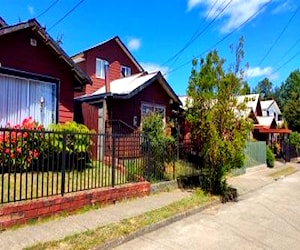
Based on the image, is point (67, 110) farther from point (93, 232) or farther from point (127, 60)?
point (127, 60)

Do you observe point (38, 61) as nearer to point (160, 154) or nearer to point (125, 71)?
point (160, 154)

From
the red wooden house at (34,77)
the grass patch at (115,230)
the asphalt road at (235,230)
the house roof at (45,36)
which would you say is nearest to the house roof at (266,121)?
the asphalt road at (235,230)

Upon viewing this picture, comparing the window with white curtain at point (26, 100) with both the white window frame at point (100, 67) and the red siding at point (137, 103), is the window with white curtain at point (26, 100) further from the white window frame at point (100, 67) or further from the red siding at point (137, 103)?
the white window frame at point (100, 67)

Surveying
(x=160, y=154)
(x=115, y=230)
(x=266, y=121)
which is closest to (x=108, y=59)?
(x=266, y=121)

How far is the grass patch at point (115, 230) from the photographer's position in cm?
562

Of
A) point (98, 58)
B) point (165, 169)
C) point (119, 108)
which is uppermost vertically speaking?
point (98, 58)

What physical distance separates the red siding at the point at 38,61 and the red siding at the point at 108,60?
10.3 m

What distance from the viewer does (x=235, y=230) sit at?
7.25m

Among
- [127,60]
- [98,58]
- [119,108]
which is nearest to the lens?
[119,108]

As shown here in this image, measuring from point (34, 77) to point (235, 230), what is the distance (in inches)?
322

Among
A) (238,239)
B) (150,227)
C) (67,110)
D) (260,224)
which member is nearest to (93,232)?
(150,227)

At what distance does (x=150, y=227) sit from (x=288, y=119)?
137ft

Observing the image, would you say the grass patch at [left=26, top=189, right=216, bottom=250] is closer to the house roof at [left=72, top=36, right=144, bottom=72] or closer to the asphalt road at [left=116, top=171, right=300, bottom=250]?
the asphalt road at [left=116, top=171, right=300, bottom=250]

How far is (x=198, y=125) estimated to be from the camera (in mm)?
10984
